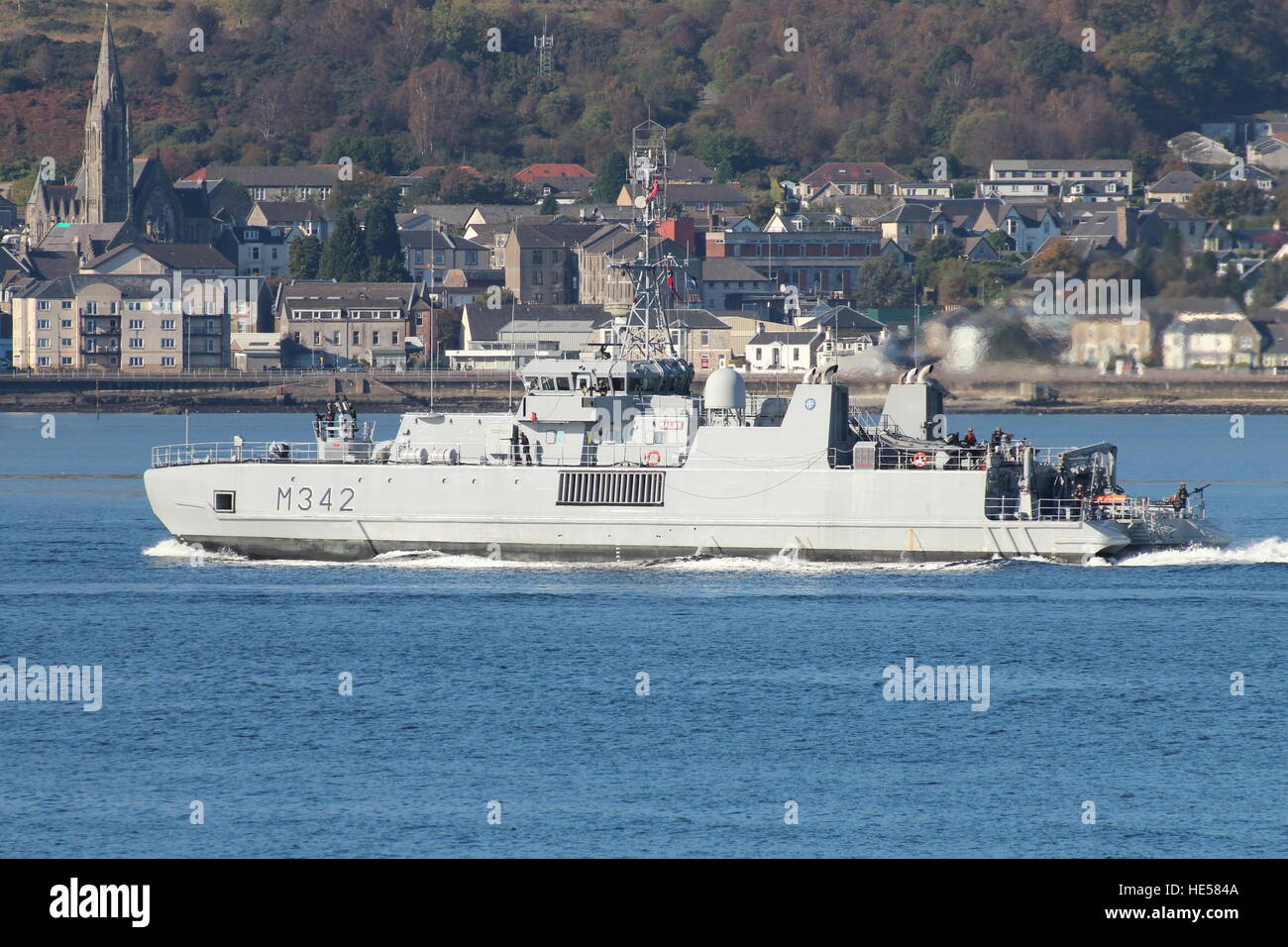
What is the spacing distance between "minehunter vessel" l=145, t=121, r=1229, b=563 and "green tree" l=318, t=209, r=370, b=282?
114484 millimetres

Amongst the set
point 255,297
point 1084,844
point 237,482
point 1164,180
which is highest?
point 1164,180

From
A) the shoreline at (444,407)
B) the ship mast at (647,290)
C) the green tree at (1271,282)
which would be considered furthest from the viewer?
the shoreline at (444,407)

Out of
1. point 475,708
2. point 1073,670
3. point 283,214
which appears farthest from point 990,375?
point 283,214

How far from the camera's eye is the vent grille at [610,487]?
44000 millimetres

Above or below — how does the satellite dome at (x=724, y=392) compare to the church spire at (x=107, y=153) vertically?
below

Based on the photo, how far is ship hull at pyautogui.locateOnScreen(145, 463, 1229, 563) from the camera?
42.9 m

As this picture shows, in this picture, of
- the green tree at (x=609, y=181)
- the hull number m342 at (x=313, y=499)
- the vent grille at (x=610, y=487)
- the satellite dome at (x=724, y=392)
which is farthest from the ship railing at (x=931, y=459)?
the green tree at (x=609, y=181)

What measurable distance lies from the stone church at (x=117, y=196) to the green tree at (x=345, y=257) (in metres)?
30.3

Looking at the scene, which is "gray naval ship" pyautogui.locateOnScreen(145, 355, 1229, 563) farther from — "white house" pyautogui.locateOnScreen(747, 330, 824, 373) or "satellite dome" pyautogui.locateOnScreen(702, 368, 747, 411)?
"white house" pyautogui.locateOnScreen(747, 330, 824, 373)

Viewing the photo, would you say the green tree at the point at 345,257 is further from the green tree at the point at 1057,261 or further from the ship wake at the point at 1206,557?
the ship wake at the point at 1206,557

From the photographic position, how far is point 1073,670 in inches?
1351

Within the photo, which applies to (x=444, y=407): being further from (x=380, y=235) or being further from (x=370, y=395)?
(x=380, y=235)
